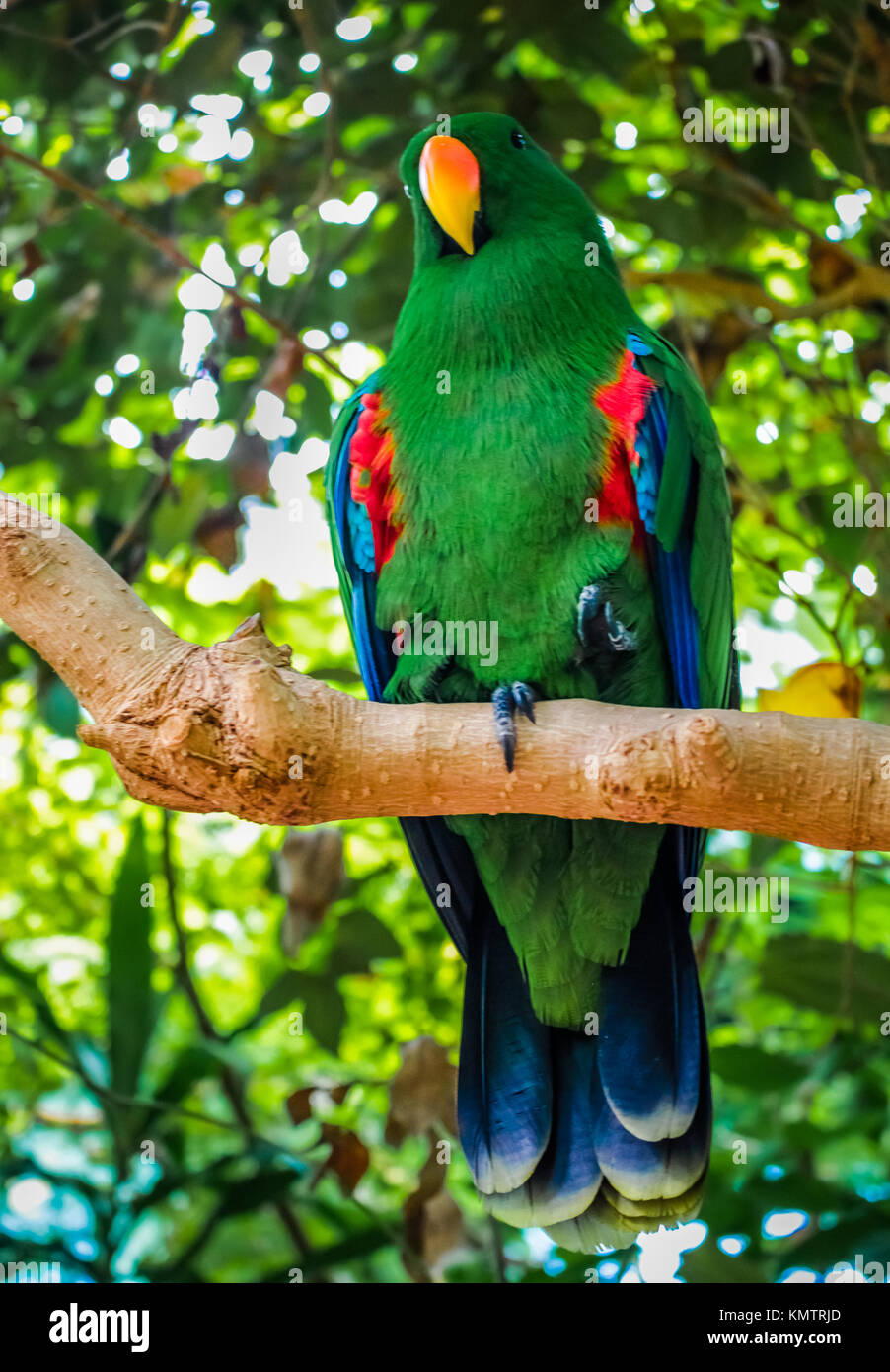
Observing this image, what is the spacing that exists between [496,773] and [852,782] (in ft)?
1.74

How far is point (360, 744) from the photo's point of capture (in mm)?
1873

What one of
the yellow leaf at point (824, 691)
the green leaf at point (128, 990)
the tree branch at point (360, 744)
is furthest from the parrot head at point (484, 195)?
the green leaf at point (128, 990)

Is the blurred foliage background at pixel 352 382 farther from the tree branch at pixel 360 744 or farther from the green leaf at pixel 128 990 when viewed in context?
the tree branch at pixel 360 744

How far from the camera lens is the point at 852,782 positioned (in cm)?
176

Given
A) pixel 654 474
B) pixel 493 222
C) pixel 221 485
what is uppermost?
pixel 493 222

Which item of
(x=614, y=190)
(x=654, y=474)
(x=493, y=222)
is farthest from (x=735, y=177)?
(x=654, y=474)

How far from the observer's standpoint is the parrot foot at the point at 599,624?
2475mm

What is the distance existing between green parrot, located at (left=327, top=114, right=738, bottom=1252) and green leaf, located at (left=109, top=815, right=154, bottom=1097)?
4.37 ft

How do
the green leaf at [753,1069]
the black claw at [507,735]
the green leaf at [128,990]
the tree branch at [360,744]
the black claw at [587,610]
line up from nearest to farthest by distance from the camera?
the tree branch at [360,744]
the black claw at [507,735]
the black claw at [587,610]
the green leaf at [753,1069]
the green leaf at [128,990]

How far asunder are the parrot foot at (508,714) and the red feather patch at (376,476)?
680 mm

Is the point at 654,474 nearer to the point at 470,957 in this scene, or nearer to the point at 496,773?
the point at 496,773

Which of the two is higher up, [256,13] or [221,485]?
[256,13]

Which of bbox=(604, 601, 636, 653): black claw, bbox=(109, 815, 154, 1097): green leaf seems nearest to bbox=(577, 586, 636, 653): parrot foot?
bbox=(604, 601, 636, 653): black claw

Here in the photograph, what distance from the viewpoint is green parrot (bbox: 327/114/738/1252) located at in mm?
2488
